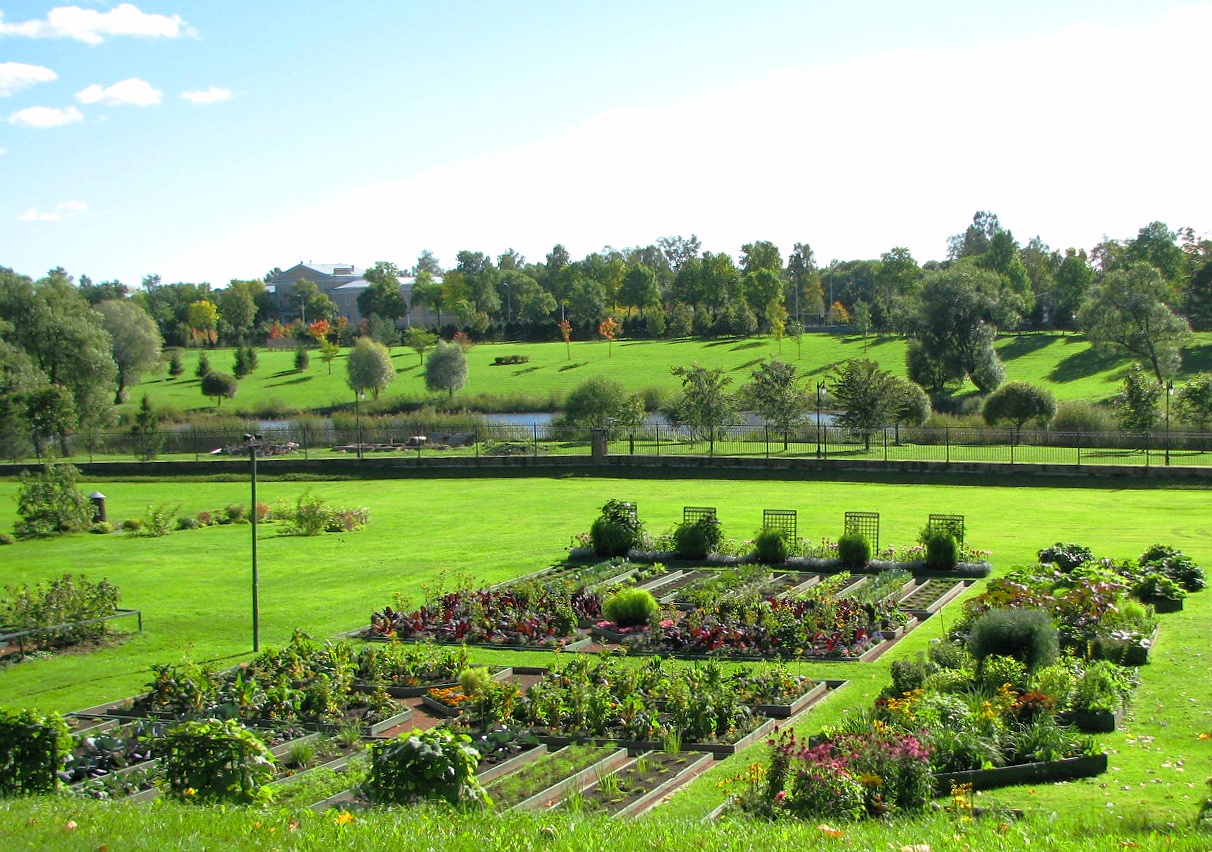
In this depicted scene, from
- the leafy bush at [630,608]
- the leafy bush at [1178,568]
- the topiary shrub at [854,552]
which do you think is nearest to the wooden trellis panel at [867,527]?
the topiary shrub at [854,552]

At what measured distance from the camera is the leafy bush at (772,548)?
20859mm

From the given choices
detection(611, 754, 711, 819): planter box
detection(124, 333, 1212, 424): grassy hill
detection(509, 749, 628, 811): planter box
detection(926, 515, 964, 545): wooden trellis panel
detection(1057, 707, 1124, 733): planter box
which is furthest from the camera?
detection(124, 333, 1212, 424): grassy hill

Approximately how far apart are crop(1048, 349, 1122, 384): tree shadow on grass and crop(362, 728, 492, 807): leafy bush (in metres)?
71.2

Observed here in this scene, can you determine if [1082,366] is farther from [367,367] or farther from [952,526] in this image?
[952,526]

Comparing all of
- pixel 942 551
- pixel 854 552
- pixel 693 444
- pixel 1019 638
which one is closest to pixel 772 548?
pixel 854 552

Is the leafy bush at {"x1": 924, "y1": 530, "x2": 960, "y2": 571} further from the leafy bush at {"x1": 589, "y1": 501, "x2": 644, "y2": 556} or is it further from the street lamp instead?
the street lamp

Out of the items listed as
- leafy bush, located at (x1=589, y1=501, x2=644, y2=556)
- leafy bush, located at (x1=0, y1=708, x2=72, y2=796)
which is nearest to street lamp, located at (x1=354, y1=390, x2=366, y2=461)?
leafy bush, located at (x1=589, y1=501, x2=644, y2=556)

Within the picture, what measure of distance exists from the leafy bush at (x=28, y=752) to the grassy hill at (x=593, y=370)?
5954 cm

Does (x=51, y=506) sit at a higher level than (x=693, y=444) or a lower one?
lower

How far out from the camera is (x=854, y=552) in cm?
2045

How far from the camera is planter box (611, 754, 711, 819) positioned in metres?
8.38

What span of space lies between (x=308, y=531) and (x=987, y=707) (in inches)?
787

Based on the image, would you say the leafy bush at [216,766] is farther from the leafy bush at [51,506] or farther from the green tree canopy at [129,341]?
the green tree canopy at [129,341]

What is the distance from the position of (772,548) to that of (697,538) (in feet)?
5.18
